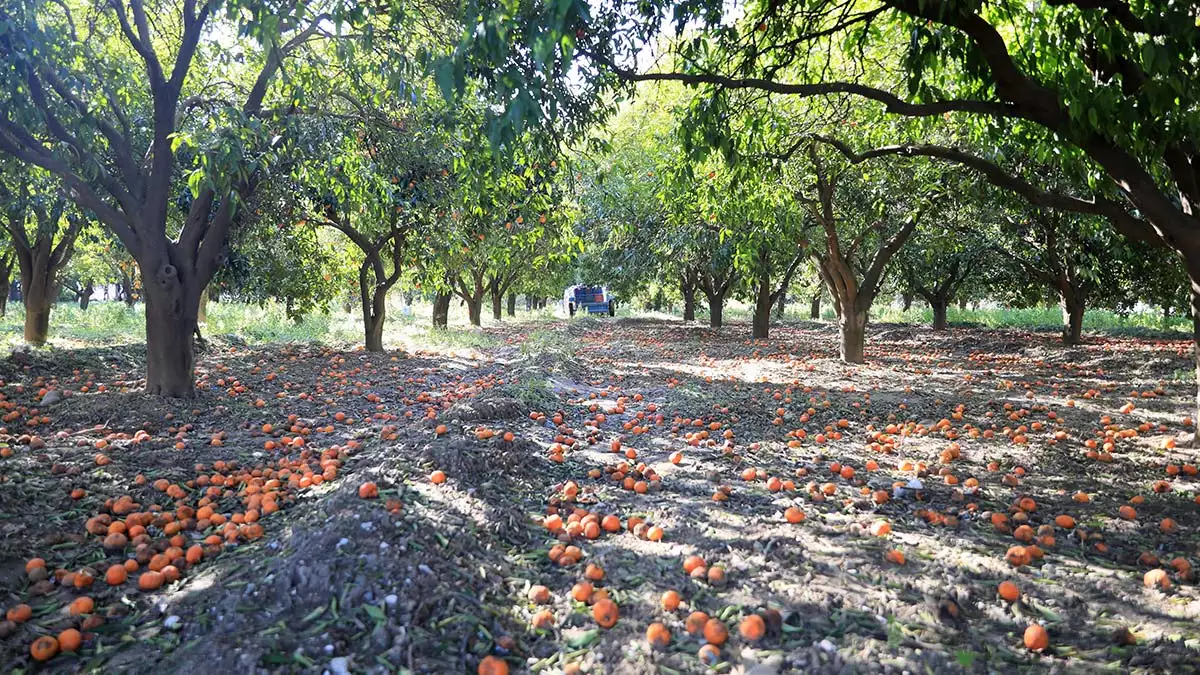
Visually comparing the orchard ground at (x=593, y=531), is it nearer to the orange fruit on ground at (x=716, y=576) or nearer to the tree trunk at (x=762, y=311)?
the orange fruit on ground at (x=716, y=576)

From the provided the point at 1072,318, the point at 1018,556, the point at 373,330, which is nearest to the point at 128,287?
the point at 373,330

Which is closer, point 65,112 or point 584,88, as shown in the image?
point 584,88

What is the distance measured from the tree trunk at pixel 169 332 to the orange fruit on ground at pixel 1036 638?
7.31 meters

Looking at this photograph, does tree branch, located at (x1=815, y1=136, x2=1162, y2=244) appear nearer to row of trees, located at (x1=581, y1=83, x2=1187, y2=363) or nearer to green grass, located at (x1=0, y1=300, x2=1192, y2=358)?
row of trees, located at (x1=581, y1=83, x2=1187, y2=363)

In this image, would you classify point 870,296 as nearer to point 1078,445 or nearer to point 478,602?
point 1078,445

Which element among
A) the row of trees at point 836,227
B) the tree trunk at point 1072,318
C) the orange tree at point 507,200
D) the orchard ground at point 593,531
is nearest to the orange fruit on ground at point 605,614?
the orchard ground at point 593,531

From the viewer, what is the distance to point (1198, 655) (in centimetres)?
230

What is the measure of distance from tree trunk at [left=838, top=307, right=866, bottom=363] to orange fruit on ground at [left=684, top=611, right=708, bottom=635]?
946cm

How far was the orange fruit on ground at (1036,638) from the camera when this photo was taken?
238cm

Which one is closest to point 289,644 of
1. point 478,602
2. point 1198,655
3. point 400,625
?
point 400,625

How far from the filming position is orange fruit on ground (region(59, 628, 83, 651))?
2.44 metres

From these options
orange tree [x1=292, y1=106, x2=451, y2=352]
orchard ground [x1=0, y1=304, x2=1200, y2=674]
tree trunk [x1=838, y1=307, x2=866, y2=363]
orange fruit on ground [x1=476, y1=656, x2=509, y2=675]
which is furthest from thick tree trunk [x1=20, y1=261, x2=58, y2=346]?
tree trunk [x1=838, y1=307, x2=866, y2=363]

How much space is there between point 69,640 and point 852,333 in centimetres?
1107

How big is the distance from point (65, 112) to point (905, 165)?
32.7 ft
